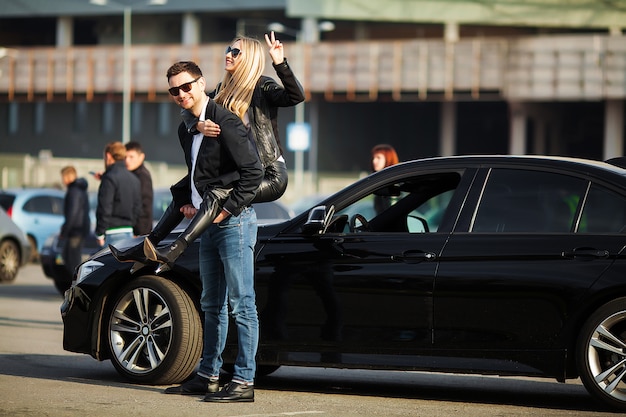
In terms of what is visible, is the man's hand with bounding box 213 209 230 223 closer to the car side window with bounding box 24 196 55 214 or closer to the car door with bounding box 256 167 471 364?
the car door with bounding box 256 167 471 364

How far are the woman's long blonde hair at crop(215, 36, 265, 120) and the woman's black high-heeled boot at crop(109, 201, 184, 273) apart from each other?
0.71 meters

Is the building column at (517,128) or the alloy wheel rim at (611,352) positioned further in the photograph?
the building column at (517,128)

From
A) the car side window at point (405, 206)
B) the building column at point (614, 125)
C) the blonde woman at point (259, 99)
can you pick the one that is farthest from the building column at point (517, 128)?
the blonde woman at point (259, 99)

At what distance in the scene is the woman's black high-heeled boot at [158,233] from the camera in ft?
25.3

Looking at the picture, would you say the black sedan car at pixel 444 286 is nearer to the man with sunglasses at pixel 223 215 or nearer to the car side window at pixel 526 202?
the car side window at pixel 526 202

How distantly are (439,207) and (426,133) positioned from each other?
53869mm

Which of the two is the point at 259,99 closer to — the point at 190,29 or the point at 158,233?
the point at 158,233

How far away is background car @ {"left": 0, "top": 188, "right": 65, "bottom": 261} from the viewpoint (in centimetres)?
2723

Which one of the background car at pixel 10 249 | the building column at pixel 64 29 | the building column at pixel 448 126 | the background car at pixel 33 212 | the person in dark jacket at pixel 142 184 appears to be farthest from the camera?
the building column at pixel 64 29

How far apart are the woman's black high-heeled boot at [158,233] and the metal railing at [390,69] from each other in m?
44.4

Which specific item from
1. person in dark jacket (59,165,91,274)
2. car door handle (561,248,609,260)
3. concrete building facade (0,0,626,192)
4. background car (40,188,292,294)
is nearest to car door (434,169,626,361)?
car door handle (561,248,609,260)

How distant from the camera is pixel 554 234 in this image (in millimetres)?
7500

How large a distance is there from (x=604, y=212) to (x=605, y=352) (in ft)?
2.82

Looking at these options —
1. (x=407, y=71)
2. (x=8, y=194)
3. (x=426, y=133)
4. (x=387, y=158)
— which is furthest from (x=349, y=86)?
(x=387, y=158)
